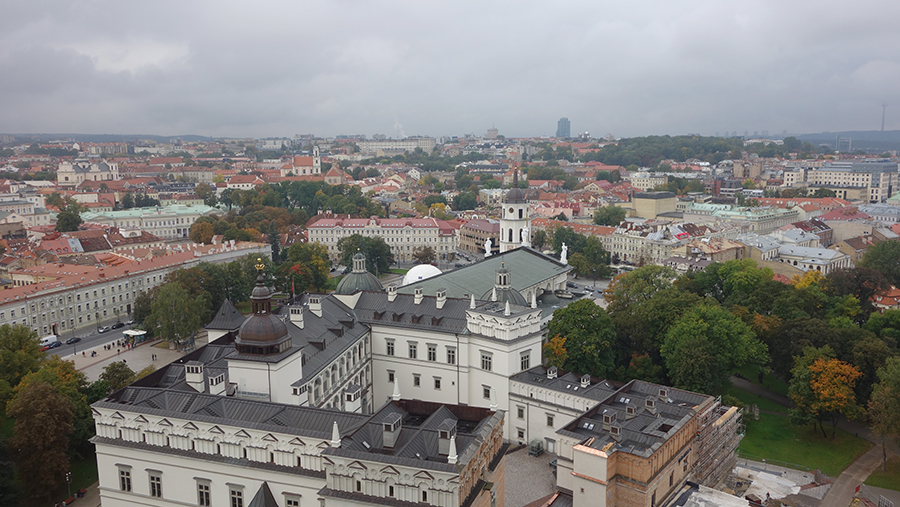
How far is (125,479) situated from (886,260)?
91620mm

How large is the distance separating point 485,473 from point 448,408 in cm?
440

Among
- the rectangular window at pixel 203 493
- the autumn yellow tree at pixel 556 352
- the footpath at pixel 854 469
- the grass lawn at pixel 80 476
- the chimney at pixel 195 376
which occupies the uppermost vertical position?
the chimney at pixel 195 376

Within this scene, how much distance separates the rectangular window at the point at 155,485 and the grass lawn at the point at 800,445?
1472 inches

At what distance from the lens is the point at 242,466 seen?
105 feet

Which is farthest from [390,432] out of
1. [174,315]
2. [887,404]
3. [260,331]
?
[174,315]

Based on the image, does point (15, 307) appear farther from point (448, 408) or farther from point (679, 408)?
point (679, 408)

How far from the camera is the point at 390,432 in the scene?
29766 millimetres

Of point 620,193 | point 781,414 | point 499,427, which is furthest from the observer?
point 620,193

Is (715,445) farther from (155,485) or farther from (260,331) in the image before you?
(155,485)

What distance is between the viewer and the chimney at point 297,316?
45188 millimetres

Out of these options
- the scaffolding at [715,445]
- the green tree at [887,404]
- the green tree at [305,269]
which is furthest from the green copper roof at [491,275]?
the green tree at [305,269]

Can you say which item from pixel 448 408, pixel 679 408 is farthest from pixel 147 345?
pixel 679 408

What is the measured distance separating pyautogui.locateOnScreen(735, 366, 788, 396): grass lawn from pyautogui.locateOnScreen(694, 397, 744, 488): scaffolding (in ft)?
59.6

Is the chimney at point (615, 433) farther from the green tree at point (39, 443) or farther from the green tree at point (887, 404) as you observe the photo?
the green tree at point (39, 443)
